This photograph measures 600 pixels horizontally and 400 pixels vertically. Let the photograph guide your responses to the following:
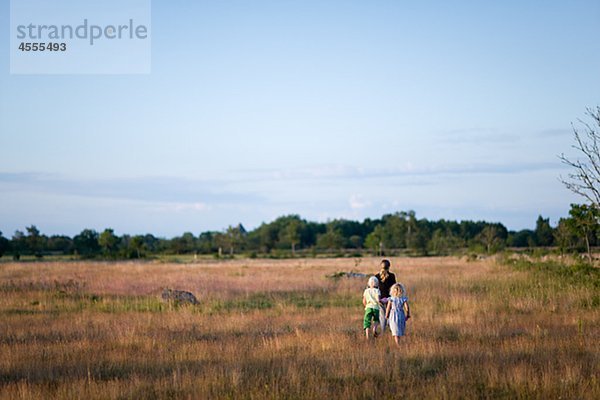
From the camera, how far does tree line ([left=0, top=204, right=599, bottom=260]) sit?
7794 centimetres

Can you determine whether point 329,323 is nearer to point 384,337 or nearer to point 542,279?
point 384,337

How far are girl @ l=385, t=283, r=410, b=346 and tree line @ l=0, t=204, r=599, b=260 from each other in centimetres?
3177

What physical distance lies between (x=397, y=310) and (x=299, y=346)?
2169mm

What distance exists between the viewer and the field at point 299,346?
912 centimetres

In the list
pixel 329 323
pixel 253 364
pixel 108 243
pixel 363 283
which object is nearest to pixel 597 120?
pixel 329 323

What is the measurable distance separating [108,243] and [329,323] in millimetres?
73781

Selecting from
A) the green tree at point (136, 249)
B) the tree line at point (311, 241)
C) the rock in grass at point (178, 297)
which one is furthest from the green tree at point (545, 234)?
the rock in grass at point (178, 297)

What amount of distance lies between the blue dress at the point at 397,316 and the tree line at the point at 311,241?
31.8 m

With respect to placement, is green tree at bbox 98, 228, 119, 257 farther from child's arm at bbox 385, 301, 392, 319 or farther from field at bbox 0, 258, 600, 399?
child's arm at bbox 385, 301, 392, 319

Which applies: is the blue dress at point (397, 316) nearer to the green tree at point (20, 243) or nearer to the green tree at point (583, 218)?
the green tree at point (583, 218)

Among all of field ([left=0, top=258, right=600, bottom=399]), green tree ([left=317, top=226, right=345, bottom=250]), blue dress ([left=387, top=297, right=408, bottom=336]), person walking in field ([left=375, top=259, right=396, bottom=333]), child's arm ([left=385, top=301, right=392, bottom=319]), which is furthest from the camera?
green tree ([left=317, top=226, right=345, bottom=250])

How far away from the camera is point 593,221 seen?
2178 cm

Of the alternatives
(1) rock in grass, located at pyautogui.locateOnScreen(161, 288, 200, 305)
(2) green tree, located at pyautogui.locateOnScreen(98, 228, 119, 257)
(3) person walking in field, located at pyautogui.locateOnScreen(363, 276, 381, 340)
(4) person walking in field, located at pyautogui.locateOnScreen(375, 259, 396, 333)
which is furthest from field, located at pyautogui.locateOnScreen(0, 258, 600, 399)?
(2) green tree, located at pyautogui.locateOnScreen(98, 228, 119, 257)

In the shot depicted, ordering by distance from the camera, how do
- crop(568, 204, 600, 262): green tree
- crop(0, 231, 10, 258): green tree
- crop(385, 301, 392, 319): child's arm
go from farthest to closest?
crop(0, 231, 10, 258): green tree → crop(568, 204, 600, 262): green tree → crop(385, 301, 392, 319): child's arm
